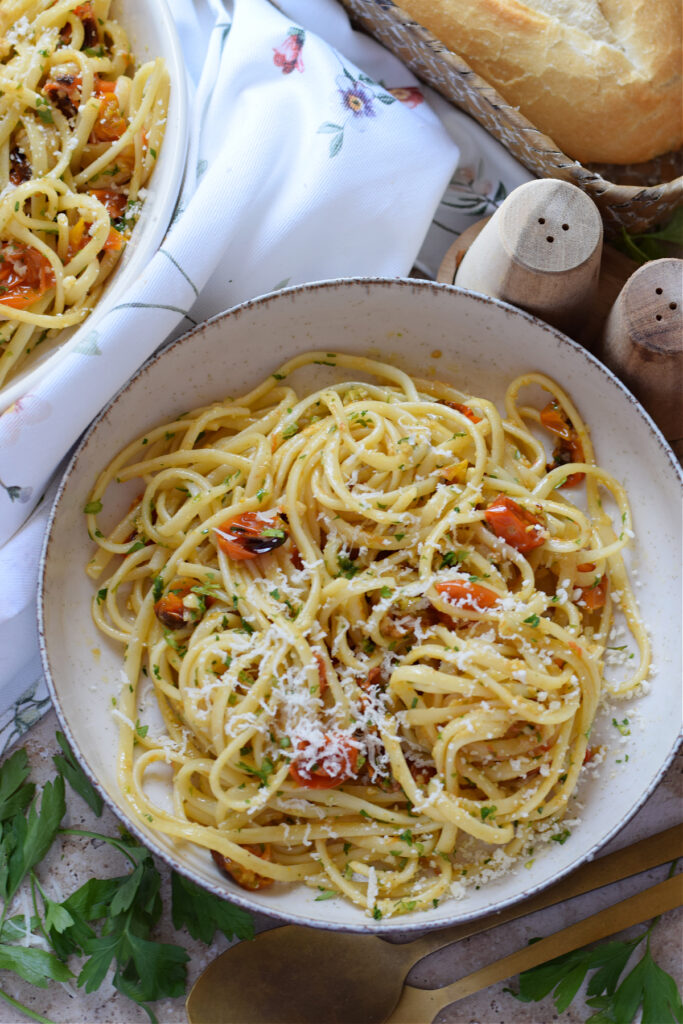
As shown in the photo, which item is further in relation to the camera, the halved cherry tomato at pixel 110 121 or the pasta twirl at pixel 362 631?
the halved cherry tomato at pixel 110 121

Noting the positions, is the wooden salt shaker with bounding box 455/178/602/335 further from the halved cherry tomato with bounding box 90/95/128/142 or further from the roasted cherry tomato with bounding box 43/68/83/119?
the roasted cherry tomato with bounding box 43/68/83/119

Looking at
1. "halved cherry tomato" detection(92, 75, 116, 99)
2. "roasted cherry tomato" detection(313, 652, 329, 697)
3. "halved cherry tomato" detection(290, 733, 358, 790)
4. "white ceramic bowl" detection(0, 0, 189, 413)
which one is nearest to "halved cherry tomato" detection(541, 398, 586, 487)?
"roasted cherry tomato" detection(313, 652, 329, 697)

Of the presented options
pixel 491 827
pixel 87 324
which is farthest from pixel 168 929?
pixel 87 324

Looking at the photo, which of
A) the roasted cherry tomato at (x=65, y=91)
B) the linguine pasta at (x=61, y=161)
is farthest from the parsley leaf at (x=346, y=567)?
the roasted cherry tomato at (x=65, y=91)

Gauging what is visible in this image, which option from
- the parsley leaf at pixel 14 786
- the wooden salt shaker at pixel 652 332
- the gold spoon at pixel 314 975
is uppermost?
the wooden salt shaker at pixel 652 332

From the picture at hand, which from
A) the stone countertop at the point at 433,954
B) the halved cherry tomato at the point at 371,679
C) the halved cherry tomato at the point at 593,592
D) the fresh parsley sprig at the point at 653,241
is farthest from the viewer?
the fresh parsley sprig at the point at 653,241

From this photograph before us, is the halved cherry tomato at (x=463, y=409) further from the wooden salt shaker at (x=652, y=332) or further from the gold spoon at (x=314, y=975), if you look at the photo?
the gold spoon at (x=314, y=975)

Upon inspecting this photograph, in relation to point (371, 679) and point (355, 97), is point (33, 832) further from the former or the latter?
point (355, 97)
